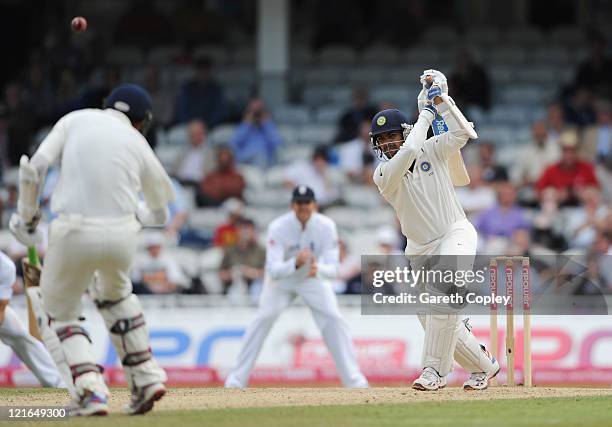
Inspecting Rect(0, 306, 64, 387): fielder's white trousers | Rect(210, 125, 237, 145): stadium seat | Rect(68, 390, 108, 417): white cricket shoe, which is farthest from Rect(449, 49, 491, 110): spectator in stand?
Rect(68, 390, 108, 417): white cricket shoe

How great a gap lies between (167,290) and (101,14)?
295 inches

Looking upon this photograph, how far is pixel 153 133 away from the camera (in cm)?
1900

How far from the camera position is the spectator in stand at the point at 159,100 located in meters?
19.6

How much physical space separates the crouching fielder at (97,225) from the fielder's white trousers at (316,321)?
4.99 m

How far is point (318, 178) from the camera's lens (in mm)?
17750

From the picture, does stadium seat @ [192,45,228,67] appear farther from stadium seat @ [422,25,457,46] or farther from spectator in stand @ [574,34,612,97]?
spectator in stand @ [574,34,612,97]

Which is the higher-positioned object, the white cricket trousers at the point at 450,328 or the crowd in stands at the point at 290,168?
the crowd in stands at the point at 290,168

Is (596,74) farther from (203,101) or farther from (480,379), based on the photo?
(480,379)

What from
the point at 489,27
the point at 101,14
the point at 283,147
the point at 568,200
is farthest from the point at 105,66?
the point at 568,200

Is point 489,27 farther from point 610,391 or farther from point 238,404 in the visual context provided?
point 238,404

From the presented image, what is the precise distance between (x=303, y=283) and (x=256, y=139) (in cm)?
531

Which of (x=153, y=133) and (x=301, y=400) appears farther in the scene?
(x=153, y=133)

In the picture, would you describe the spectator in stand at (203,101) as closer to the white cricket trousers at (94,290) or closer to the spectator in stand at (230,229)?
the spectator in stand at (230,229)

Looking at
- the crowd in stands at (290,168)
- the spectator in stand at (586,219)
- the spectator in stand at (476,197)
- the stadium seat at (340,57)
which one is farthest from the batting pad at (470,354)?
the stadium seat at (340,57)
